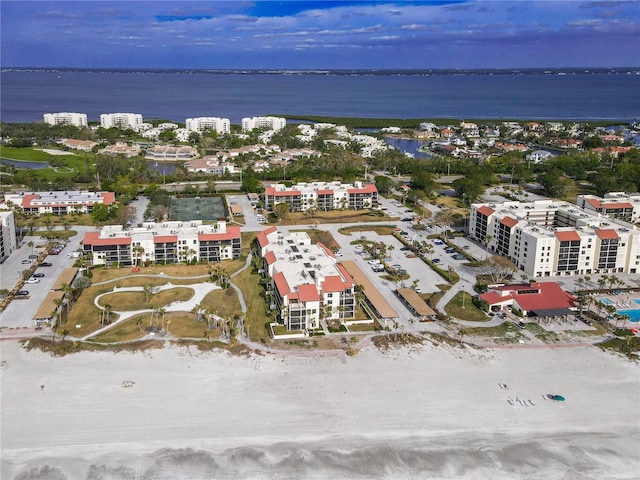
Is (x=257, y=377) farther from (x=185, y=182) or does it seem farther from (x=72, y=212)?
(x=185, y=182)

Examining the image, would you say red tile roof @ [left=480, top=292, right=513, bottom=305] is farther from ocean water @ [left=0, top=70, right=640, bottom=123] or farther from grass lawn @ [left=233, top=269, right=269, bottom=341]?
ocean water @ [left=0, top=70, right=640, bottom=123]

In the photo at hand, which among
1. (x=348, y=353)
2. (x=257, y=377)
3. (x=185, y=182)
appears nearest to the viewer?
(x=257, y=377)

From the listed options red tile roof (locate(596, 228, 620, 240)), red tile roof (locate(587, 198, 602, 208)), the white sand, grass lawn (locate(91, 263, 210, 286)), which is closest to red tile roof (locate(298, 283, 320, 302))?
the white sand

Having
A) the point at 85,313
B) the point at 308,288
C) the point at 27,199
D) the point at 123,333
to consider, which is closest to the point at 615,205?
the point at 308,288

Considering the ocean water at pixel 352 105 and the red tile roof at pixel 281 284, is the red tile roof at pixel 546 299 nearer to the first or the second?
the red tile roof at pixel 281 284

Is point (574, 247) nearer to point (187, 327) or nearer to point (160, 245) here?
point (187, 327)

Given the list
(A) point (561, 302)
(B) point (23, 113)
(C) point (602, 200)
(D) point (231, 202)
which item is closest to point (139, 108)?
(B) point (23, 113)

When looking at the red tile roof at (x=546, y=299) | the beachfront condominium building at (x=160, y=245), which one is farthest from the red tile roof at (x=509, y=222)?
the beachfront condominium building at (x=160, y=245)
